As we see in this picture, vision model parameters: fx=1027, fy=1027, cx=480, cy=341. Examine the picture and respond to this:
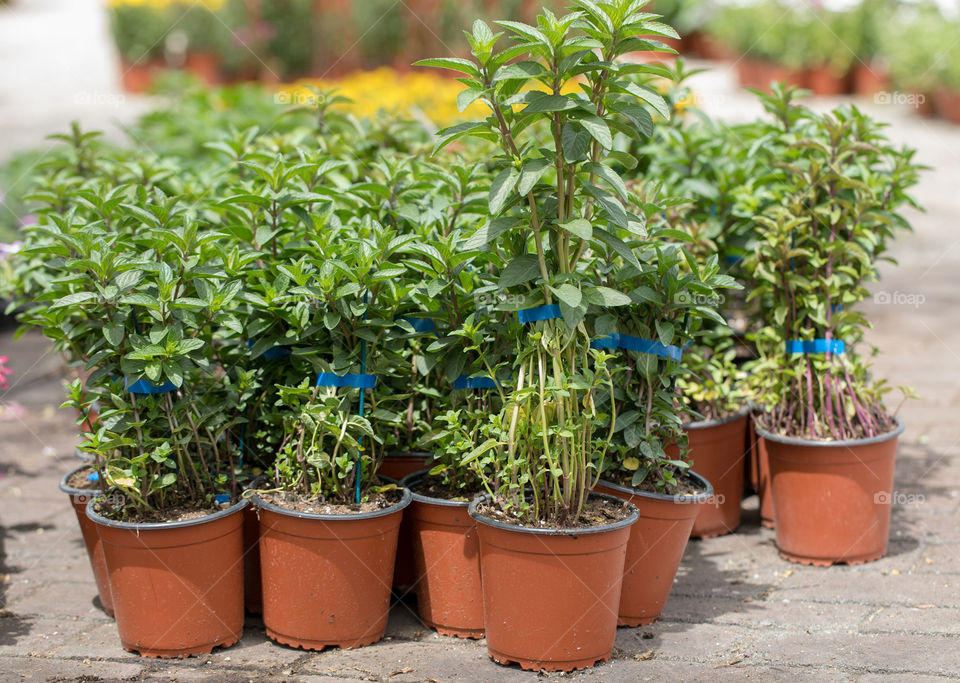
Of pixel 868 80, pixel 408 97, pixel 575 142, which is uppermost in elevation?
pixel 868 80

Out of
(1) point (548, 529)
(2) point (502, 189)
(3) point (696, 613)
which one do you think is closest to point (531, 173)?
(2) point (502, 189)

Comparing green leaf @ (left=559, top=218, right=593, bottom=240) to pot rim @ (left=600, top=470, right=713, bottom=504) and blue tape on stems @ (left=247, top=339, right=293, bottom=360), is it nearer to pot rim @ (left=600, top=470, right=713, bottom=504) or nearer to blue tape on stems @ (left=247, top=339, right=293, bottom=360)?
pot rim @ (left=600, top=470, right=713, bottom=504)

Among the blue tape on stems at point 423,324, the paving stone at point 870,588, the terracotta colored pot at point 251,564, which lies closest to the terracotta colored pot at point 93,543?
the terracotta colored pot at point 251,564

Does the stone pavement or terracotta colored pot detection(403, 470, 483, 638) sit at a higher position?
terracotta colored pot detection(403, 470, 483, 638)

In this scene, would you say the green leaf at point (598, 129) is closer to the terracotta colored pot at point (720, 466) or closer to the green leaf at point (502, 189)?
the green leaf at point (502, 189)

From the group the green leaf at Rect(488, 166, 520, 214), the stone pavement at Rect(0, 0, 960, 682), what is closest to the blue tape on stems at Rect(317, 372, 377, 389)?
the green leaf at Rect(488, 166, 520, 214)

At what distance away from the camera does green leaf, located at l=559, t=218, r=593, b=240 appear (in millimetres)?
2545

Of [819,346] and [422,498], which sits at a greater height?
[819,346]

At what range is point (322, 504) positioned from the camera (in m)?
2.87

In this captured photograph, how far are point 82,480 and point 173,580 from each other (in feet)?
2.08

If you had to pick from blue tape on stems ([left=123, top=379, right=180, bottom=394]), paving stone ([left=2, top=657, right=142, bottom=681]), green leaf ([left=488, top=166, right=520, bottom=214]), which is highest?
green leaf ([left=488, top=166, right=520, bottom=214])

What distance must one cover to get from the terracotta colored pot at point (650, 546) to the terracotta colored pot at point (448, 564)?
1.37 feet

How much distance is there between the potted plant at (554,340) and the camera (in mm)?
2553

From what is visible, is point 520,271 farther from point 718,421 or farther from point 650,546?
point 718,421
